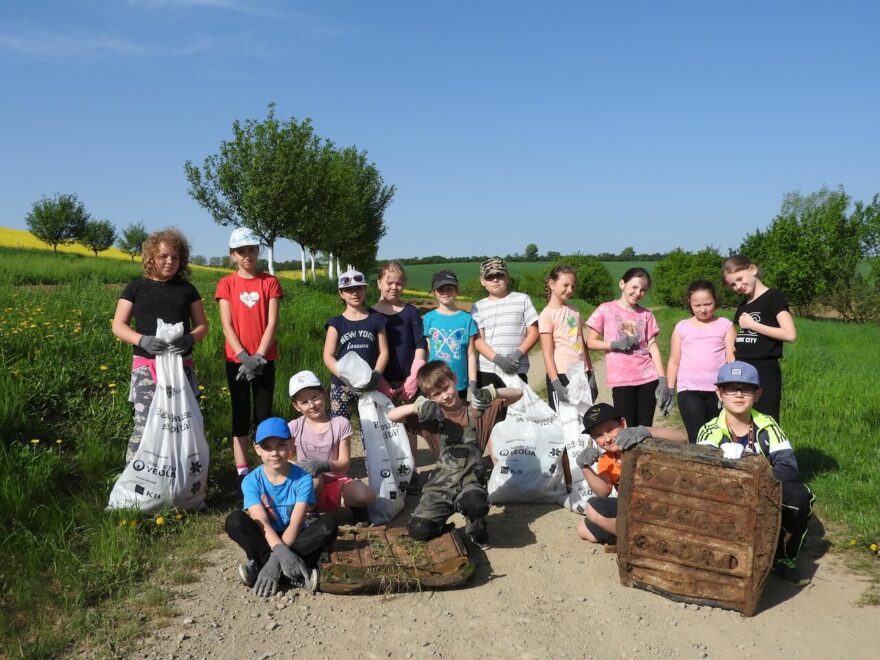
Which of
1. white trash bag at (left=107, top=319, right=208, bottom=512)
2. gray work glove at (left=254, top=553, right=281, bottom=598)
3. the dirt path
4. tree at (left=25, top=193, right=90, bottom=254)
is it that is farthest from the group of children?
tree at (left=25, top=193, right=90, bottom=254)

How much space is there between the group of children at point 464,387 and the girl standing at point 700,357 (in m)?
0.01

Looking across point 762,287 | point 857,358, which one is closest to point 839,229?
point 857,358

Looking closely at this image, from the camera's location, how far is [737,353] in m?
4.54

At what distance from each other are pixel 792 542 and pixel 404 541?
2.18 m

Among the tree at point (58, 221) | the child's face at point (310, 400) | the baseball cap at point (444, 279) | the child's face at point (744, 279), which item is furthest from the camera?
the tree at point (58, 221)

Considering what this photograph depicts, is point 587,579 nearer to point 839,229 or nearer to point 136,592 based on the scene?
point 136,592

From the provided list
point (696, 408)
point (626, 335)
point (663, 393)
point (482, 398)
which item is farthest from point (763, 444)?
point (482, 398)

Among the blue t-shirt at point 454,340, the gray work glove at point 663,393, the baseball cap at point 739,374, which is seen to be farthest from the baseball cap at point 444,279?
the baseball cap at point 739,374

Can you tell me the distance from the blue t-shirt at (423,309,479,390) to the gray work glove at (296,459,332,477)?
1302mm

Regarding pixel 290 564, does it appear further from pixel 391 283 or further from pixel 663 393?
pixel 663 393

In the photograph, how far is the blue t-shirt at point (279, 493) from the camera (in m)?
3.63

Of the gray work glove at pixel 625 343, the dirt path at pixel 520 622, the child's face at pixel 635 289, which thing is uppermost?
the child's face at pixel 635 289

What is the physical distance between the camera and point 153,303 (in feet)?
14.3

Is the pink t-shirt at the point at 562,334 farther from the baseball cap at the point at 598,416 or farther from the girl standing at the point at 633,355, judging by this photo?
the baseball cap at the point at 598,416
